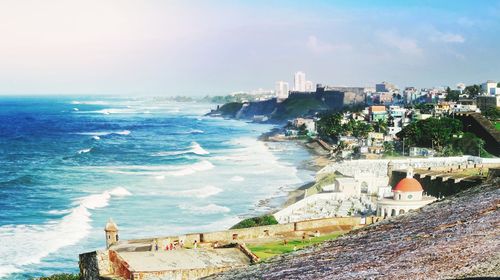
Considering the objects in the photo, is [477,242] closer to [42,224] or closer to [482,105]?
[42,224]

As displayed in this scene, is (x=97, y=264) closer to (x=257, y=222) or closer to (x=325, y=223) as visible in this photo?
(x=325, y=223)

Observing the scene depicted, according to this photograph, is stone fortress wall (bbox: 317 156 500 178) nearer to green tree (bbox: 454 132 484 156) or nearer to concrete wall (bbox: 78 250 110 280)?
green tree (bbox: 454 132 484 156)

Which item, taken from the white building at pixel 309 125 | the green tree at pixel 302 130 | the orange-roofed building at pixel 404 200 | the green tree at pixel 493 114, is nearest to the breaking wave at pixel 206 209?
the orange-roofed building at pixel 404 200

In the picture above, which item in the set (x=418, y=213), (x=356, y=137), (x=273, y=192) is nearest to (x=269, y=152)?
(x=356, y=137)

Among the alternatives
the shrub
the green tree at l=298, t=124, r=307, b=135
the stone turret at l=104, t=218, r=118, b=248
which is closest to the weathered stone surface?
the stone turret at l=104, t=218, r=118, b=248

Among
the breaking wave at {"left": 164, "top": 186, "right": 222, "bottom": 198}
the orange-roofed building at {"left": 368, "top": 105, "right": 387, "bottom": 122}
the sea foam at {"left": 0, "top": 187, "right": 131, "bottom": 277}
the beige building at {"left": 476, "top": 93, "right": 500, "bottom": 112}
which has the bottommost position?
the sea foam at {"left": 0, "top": 187, "right": 131, "bottom": 277}

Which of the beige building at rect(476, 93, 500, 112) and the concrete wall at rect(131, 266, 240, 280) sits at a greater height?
the beige building at rect(476, 93, 500, 112)

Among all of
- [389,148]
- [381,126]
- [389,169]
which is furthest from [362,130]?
[389,169]
